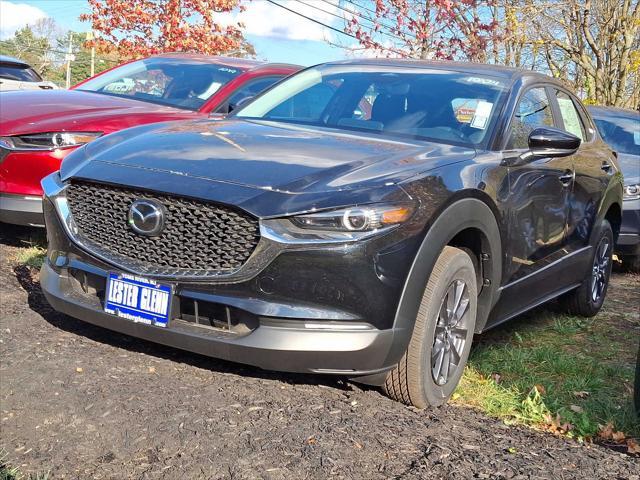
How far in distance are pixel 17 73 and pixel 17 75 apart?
0.04 m

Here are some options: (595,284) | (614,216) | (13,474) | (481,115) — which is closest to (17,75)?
(614,216)

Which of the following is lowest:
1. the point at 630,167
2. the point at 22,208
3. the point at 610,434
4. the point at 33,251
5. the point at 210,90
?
the point at 33,251

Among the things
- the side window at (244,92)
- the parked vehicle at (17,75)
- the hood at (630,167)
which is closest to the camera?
the side window at (244,92)

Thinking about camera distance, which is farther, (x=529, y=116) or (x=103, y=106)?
(x=103, y=106)

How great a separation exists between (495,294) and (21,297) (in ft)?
8.98

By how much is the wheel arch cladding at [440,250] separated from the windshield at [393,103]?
0.56 metres

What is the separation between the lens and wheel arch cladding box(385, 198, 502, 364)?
3209mm

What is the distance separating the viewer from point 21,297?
4.68 m

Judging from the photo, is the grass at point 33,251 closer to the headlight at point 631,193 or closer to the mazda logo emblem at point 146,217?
the mazda logo emblem at point 146,217

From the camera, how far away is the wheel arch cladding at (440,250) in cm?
321

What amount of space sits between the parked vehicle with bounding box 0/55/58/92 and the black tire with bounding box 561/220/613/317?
8576 millimetres

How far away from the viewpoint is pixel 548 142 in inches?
166

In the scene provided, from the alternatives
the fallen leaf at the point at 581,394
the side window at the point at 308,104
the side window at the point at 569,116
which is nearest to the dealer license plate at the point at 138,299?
the side window at the point at 308,104

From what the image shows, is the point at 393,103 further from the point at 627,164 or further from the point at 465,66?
the point at 627,164
